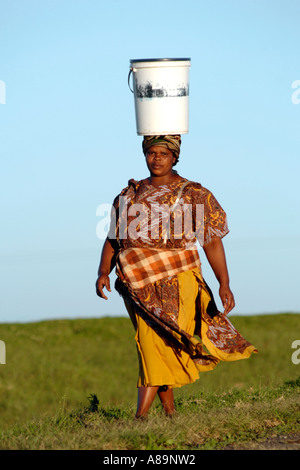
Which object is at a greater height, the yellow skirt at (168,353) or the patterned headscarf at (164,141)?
the patterned headscarf at (164,141)

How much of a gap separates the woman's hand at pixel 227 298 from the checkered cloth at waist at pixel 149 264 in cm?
36

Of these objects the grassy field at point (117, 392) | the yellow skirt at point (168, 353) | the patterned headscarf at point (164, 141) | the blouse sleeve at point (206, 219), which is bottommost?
the grassy field at point (117, 392)

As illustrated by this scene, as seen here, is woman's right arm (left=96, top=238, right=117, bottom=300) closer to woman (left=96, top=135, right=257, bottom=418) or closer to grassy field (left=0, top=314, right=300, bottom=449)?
woman (left=96, top=135, right=257, bottom=418)

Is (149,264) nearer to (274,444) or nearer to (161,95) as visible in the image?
(161,95)

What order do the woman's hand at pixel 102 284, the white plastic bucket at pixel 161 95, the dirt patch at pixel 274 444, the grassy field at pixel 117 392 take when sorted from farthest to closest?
the woman's hand at pixel 102 284 → the white plastic bucket at pixel 161 95 → the grassy field at pixel 117 392 → the dirt patch at pixel 274 444

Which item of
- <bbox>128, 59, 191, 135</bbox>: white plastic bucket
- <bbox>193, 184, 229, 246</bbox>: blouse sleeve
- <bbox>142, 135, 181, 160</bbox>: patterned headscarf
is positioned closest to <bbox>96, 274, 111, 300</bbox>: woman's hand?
<bbox>193, 184, 229, 246</bbox>: blouse sleeve

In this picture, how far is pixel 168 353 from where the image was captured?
6.71 metres

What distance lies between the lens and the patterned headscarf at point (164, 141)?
22.2 ft

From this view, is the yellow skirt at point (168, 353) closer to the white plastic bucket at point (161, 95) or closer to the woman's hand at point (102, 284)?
the woman's hand at point (102, 284)

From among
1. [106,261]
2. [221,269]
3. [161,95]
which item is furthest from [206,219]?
[161,95]

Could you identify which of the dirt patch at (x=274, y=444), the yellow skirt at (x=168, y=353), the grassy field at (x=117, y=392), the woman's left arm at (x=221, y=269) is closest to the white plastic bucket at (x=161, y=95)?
the woman's left arm at (x=221, y=269)

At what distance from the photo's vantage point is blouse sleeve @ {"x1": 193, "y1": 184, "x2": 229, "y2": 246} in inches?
267

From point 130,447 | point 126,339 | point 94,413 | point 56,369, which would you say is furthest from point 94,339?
point 130,447

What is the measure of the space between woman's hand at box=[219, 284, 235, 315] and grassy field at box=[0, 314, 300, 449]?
2.73 feet
